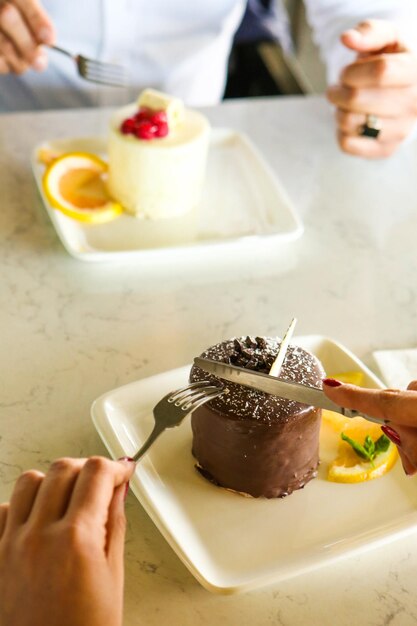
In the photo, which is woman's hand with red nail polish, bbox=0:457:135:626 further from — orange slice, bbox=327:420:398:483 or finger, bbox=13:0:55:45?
finger, bbox=13:0:55:45

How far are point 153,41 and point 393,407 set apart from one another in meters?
1.45

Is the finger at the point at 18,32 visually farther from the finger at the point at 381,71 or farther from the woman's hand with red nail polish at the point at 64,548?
the woman's hand with red nail polish at the point at 64,548

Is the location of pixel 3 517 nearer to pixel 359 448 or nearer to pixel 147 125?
pixel 359 448

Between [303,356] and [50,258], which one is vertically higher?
[303,356]

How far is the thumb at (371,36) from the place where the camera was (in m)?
1.66

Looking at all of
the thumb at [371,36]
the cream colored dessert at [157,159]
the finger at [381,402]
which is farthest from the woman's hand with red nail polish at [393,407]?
the thumb at [371,36]

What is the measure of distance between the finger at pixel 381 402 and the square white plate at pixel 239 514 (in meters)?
0.18

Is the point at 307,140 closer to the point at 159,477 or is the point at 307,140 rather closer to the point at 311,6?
the point at 311,6

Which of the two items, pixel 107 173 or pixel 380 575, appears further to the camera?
pixel 107 173

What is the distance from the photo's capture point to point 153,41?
6.73 ft

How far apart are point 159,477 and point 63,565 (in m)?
0.31

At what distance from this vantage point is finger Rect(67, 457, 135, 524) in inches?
31.4

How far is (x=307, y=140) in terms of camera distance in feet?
6.39

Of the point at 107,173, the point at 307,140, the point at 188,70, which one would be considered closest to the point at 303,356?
the point at 107,173
